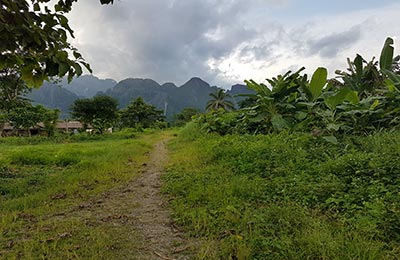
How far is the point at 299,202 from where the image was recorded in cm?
367

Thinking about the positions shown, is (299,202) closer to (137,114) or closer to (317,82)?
(317,82)

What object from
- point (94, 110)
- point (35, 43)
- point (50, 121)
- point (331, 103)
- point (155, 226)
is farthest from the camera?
point (94, 110)

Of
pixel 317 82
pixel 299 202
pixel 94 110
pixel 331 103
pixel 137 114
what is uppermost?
pixel 317 82

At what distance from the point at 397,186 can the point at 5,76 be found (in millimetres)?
13936

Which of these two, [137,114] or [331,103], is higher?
[331,103]

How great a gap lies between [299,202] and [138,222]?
2.02m

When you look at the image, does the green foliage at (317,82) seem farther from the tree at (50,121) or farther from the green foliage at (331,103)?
the tree at (50,121)

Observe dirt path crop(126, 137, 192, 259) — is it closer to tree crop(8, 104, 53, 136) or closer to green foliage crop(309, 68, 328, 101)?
green foliage crop(309, 68, 328, 101)

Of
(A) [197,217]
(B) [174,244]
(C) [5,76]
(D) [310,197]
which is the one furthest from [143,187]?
(C) [5,76]

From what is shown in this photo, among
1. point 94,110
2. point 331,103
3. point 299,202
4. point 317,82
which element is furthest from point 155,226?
point 94,110

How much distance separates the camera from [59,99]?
18038cm

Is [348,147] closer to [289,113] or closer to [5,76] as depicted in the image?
[289,113]

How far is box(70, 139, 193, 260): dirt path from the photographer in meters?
2.91

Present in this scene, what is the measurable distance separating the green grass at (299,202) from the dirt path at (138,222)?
21cm
